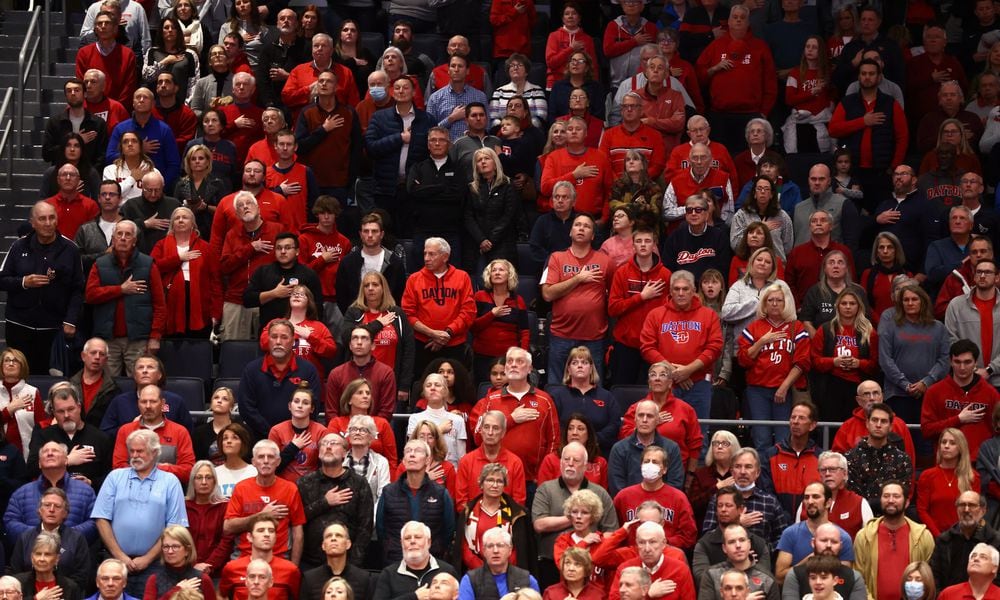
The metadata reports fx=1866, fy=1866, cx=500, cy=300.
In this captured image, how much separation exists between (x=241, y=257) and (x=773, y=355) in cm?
402

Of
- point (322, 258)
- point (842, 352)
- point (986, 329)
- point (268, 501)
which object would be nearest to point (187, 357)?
point (322, 258)

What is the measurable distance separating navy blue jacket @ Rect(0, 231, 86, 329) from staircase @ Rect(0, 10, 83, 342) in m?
1.23

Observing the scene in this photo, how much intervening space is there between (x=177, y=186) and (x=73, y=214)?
84cm

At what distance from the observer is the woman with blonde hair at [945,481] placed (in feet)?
40.7

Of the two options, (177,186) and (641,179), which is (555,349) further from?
(177,186)

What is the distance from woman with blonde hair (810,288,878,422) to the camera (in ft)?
44.5

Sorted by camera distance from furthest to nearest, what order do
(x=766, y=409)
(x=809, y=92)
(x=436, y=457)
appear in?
(x=809, y=92), (x=766, y=409), (x=436, y=457)

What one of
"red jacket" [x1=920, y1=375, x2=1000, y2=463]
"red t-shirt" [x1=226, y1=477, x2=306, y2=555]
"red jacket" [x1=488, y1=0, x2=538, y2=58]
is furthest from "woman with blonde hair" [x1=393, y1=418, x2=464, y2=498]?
"red jacket" [x1=488, y1=0, x2=538, y2=58]

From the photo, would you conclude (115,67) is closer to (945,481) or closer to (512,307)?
→ (512,307)

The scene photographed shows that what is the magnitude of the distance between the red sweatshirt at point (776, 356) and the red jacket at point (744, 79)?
11.9 feet

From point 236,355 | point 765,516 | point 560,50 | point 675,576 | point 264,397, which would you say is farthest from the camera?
point 560,50

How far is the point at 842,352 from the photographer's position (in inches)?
533

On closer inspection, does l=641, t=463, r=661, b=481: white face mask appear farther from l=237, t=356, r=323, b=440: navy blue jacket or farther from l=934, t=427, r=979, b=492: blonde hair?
l=237, t=356, r=323, b=440: navy blue jacket

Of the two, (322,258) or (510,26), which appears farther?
(510,26)
